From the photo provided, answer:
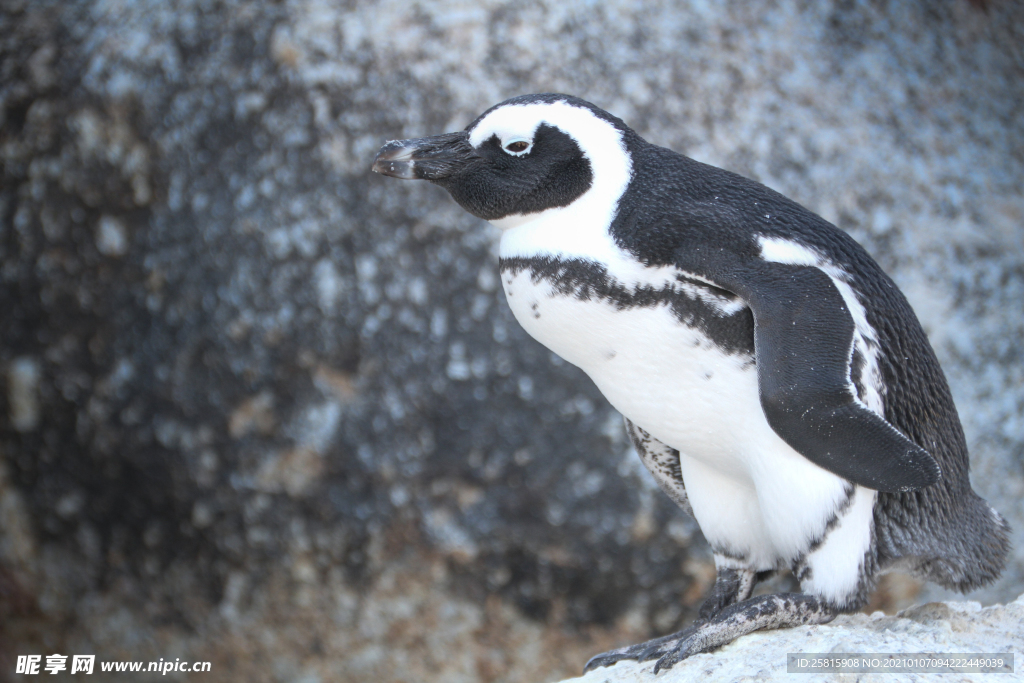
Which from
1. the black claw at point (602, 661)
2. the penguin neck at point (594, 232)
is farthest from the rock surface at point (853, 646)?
the penguin neck at point (594, 232)

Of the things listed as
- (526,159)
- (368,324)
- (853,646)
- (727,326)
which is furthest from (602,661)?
(368,324)

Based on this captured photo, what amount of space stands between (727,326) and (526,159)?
187 millimetres

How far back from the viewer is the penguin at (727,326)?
64 centimetres

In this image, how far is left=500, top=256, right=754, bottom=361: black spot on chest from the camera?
0.67 meters

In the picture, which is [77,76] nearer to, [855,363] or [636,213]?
[636,213]

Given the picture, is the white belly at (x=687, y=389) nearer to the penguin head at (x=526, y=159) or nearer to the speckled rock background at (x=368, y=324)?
the penguin head at (x=526, y=159)

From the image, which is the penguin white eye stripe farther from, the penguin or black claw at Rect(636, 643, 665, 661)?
black claw at Rect(636, 643, 665, 661)

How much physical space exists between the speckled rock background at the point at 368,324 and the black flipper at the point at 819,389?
1.75 ft

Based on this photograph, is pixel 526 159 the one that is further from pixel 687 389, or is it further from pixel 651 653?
pixel 651 653

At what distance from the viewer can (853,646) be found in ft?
2.25

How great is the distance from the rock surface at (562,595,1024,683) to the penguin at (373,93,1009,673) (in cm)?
1

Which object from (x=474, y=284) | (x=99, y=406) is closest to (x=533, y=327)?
(x=474, y=284)

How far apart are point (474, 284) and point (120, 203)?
474 millimetres

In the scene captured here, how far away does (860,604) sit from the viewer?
2.37ft
